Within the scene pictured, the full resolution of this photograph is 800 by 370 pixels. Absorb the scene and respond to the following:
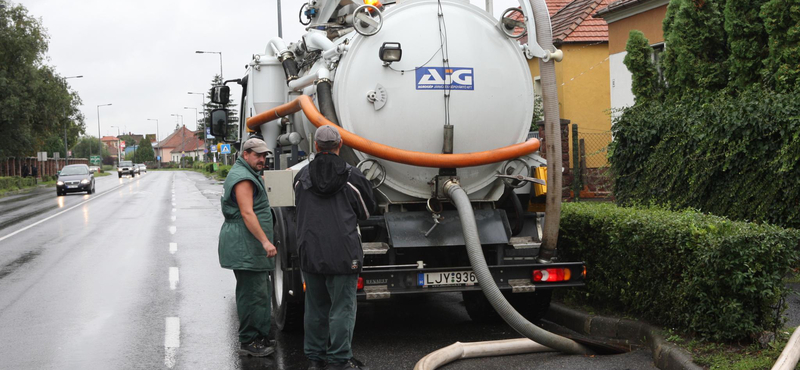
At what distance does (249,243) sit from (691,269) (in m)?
3.29

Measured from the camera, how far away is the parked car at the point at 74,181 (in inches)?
1507

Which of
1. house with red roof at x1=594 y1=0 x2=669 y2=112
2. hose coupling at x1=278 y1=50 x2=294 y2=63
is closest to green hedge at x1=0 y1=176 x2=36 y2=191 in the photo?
house with red roof at x1=594 y1=0 x2=669 y2=112

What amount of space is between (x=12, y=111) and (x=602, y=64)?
36.1 m

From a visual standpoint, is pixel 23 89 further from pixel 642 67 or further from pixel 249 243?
pixel 249 243

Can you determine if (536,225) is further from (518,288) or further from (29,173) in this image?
(29,173)

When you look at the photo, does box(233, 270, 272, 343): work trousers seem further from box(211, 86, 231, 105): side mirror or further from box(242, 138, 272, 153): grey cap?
box(211, 86, 231, 105): side mirror

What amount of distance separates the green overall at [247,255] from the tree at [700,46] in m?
6.62

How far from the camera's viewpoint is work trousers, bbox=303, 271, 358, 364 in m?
5.40

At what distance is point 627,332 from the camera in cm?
639

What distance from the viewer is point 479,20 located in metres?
6.66

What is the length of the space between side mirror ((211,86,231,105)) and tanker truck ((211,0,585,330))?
382cm

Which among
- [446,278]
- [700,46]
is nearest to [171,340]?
[446,278]

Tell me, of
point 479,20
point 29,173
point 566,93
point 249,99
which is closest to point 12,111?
point 29,173

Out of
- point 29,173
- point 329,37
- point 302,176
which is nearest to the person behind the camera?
point 302,176
